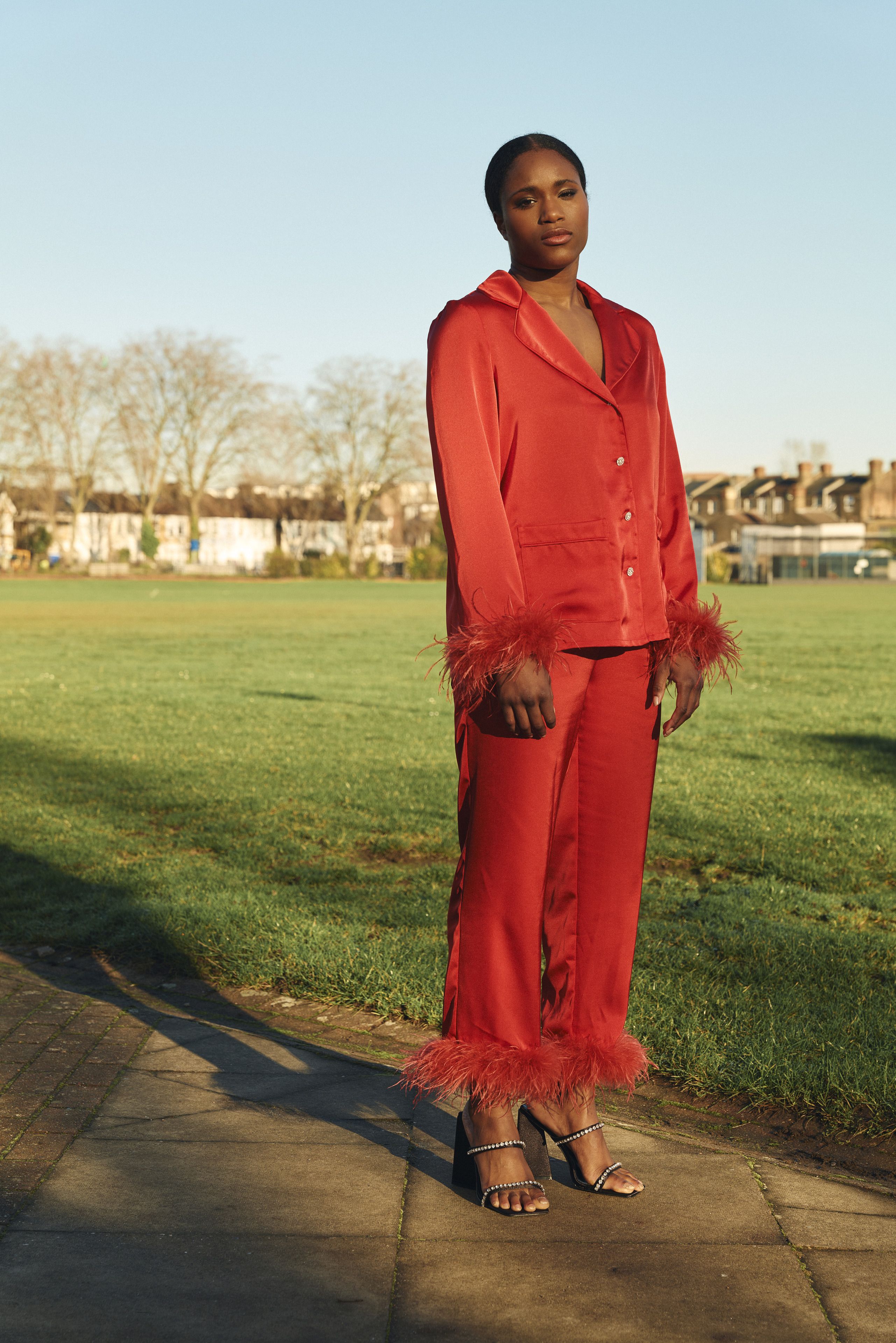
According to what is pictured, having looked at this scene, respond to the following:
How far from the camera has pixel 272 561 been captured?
69250 millimetres

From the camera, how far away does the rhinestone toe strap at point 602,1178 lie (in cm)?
266

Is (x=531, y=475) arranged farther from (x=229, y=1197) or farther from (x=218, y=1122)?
(x=218, y=1122)

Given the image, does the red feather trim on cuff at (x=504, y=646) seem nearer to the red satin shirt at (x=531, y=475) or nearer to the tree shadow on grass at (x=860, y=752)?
the red satin shirt at (x=531, y=475)

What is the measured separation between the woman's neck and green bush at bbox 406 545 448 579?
2548 inches

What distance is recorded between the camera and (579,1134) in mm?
2709

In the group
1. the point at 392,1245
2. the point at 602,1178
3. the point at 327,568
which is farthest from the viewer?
the point at 327,568

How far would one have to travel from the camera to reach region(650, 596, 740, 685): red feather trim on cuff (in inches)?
107

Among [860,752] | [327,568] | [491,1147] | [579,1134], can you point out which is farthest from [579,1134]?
[327,568]

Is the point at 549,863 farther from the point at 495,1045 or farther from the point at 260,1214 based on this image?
the point at 260,1214

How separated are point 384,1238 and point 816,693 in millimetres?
12536

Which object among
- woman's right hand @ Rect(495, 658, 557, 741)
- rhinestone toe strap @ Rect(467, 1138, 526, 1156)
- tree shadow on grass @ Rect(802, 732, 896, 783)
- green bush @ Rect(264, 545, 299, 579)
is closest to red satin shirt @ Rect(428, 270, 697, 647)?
woman's right hand @ Rect(495, 658, 557, 741)

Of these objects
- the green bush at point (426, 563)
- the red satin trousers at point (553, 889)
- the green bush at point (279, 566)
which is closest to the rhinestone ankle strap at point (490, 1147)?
the red satin trousers at point (553, 889)

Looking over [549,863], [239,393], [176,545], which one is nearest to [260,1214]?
[549,863]

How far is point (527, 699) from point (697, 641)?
1.73 ft
